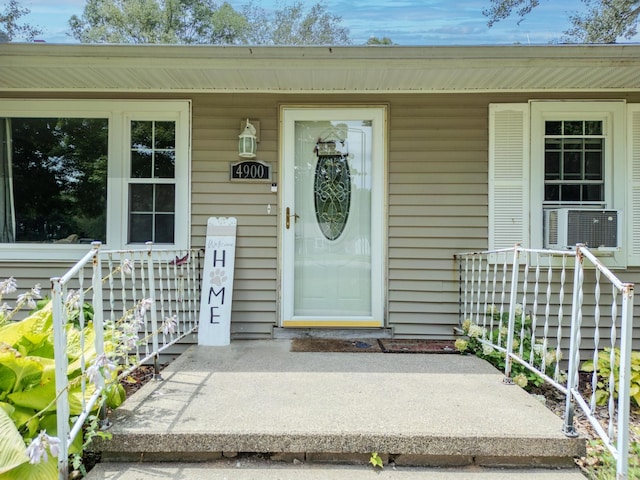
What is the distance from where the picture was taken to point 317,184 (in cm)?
376

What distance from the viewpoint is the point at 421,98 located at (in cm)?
361

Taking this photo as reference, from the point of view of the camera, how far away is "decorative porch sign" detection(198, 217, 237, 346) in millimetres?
3381

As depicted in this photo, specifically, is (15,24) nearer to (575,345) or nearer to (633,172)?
(575,345)

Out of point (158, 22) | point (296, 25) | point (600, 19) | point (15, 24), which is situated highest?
point (158, 22)

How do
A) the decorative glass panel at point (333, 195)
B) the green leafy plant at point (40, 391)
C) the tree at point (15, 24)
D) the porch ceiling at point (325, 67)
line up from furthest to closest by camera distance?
the tree at point (15, 24) < the decorative glass panel at point (333, 195) < the porch ceiling at point (325, 67) < the green leafy plant at point (40, 391)

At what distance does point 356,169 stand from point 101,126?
2389 mm

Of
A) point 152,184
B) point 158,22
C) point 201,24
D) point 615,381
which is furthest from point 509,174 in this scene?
point 158,22

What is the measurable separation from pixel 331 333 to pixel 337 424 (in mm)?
1669

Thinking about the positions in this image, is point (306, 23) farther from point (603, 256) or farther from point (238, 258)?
point (603, 256)

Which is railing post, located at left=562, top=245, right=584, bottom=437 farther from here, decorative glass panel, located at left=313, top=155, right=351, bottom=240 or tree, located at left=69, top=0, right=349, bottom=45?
tree, located at left=69, top=0, right=349, bottom=45

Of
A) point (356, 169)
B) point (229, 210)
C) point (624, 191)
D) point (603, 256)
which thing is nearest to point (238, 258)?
point (229, 210)

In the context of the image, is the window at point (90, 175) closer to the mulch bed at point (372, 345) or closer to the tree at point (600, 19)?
the mulch bed at point (372, 345)

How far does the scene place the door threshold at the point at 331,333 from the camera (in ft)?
11.8

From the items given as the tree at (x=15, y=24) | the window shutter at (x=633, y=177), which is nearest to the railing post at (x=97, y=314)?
the window shutter at (x=633, y=177)
